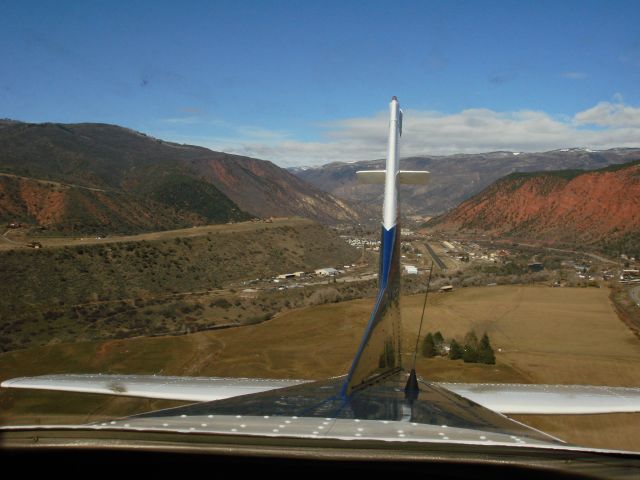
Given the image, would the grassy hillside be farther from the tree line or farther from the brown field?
the tree line

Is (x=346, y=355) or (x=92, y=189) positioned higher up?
(x=92, y=189)

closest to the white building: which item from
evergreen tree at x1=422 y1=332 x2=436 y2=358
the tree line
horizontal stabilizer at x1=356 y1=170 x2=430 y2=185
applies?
the tree line

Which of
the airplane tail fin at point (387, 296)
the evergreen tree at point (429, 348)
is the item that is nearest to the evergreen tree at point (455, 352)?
the evergreen tree at point (429, 348)

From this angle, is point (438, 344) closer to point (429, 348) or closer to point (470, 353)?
point (429, 348)

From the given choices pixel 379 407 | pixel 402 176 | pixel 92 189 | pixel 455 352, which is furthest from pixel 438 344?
pixel 92 189

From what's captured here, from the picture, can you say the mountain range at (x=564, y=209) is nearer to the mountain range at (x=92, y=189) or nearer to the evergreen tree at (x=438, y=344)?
the mountain range at (x=92, y=189)

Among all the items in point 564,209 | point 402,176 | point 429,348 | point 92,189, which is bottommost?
point 429,348

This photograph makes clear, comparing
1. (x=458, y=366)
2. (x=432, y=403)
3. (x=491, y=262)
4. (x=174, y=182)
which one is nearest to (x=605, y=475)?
(x=432, y=403)

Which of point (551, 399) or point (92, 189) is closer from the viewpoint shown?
point (551, 399)

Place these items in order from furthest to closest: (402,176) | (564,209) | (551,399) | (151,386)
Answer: (564,209), (402,176), (151,386), (551,399)

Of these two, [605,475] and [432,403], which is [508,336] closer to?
[432,403]
